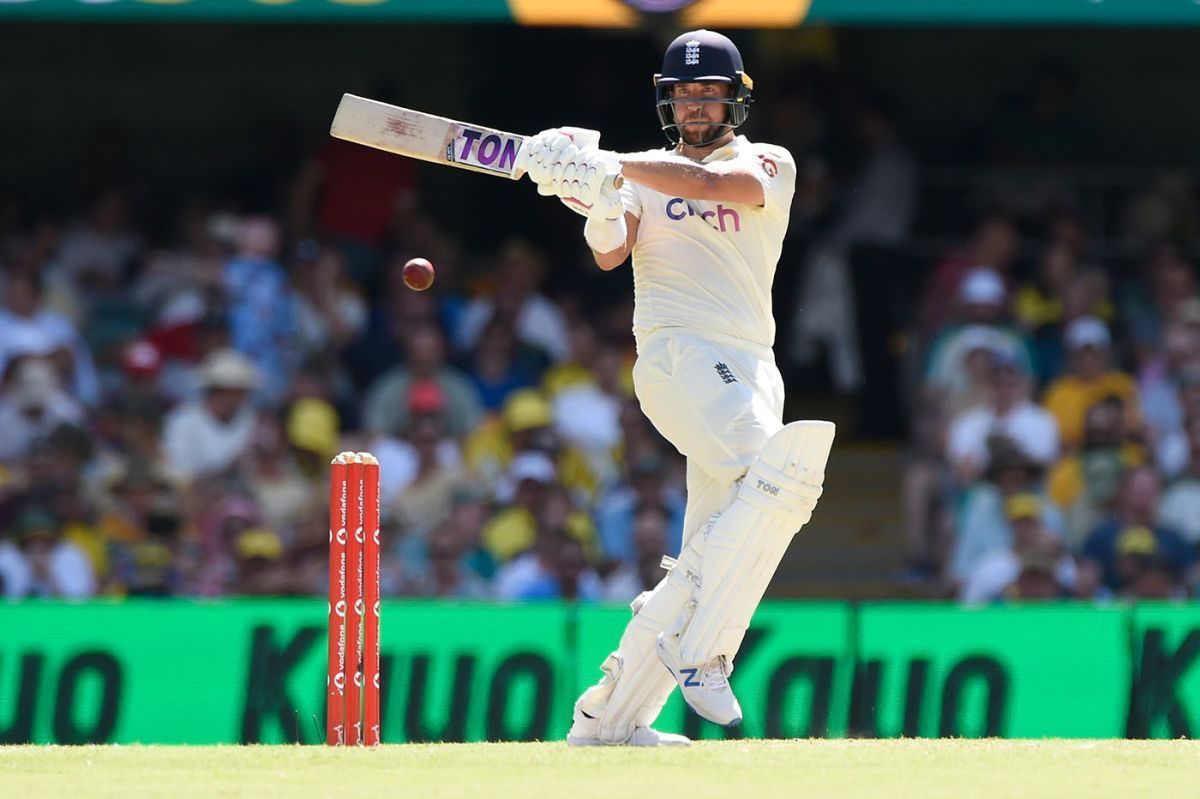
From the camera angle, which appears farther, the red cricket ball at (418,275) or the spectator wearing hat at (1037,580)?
the spectator wearing hat at (1037,580)

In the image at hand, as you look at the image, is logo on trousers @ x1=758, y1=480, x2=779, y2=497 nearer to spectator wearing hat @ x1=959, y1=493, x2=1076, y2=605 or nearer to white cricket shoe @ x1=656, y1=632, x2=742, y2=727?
white cricket shoe @ x1=656, y1=632, x2=742, y2=727

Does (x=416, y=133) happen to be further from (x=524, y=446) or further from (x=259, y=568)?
(x=524, y=446)

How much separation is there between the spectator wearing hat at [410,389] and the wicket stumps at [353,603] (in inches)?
163

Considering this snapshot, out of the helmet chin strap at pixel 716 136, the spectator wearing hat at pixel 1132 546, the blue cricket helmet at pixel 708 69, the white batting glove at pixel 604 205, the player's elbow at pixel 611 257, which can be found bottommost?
the spectator wearing hat at pixel 1132 546

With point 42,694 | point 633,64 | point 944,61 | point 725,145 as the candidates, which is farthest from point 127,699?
point 944,61

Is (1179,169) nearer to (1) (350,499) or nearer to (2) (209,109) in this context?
(2) (209,109)

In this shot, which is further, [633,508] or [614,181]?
[633,508]

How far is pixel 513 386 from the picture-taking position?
1050 cm

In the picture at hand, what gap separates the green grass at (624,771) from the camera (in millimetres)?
4941

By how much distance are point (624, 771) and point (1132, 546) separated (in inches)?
198

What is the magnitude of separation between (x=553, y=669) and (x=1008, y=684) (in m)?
1.62

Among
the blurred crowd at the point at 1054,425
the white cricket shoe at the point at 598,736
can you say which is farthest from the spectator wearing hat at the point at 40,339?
the white cricket shoe at the point at 598,736

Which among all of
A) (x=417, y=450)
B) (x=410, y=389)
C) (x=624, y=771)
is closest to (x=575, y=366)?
(x=410, y=389)

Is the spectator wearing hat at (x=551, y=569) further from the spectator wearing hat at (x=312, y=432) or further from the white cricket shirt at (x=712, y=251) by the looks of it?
the white cricket shirt at (x=712, y=251)
